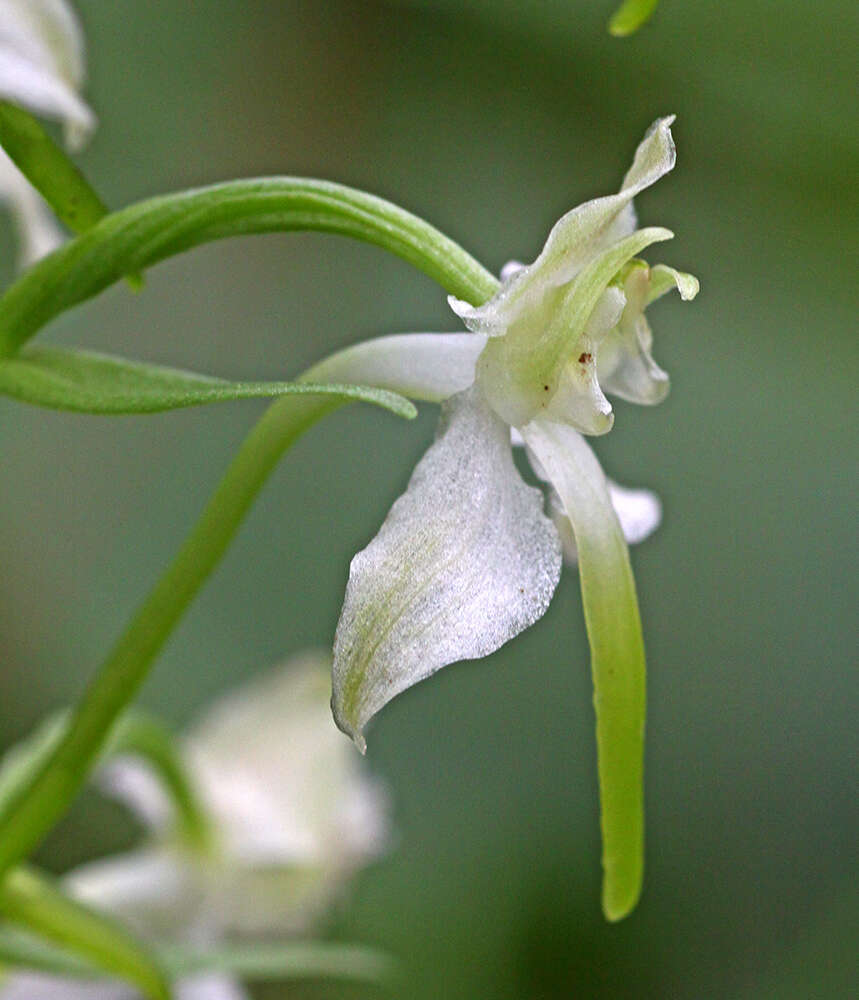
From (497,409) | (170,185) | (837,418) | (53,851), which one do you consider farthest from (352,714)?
(170,185)

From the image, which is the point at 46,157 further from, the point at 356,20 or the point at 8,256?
the point at 356,20

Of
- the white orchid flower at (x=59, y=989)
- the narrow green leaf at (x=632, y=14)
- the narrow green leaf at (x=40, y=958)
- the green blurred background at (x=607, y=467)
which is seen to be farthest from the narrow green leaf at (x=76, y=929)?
the green blurred background at (x=607, y=467)

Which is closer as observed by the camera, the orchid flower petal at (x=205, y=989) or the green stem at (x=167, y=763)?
the green stem at (x=167, y=763)

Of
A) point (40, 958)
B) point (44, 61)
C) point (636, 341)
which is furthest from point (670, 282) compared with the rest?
point (40, 958)

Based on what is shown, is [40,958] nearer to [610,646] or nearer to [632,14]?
[610,646]

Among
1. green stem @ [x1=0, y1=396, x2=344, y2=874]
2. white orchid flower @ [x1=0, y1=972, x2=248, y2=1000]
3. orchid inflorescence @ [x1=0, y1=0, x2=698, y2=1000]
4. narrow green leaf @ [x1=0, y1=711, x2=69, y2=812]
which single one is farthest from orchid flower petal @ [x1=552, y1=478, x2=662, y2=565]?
white orchid flower @ [x1=0, y1=972, x2=248, y2=1000]

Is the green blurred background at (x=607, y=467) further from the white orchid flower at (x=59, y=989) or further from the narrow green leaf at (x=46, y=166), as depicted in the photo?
the narrow green leaf at (x=46, y=166)
